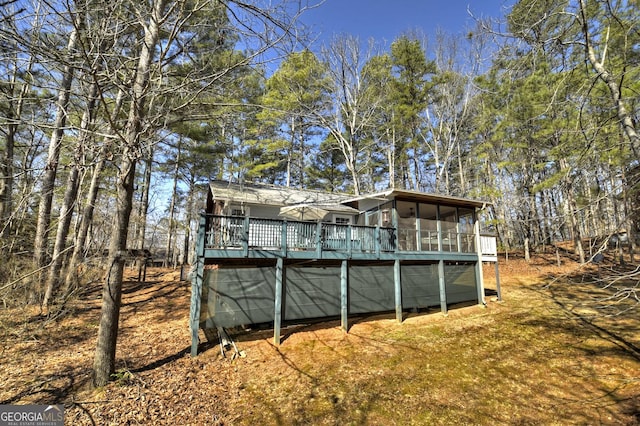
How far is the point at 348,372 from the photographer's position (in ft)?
21.8

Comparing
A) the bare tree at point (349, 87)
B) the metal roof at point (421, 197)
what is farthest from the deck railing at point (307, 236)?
the bare tree at point (349, 87)

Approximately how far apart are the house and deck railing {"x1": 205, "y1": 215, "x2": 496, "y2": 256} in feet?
0.12

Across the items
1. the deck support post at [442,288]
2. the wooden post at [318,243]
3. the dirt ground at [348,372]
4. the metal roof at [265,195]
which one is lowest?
the dirt ground at [348,372]

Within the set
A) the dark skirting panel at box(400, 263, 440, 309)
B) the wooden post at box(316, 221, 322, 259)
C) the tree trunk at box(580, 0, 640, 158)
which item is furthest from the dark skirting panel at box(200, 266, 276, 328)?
the tree trunk at box(580, 0, 640, 158)

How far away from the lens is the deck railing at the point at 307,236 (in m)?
8.39

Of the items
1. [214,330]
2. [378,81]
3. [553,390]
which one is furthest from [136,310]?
[378,81]

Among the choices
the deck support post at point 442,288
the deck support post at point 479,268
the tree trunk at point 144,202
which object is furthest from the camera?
the tree trunk at point 144,202

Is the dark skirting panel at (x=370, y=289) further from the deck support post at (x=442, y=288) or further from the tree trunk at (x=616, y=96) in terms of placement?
the tree trunk at (x=616, y=96)

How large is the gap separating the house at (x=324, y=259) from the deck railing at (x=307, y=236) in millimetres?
37

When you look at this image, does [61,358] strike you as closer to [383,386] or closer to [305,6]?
[383,386]

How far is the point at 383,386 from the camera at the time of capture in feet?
19.7

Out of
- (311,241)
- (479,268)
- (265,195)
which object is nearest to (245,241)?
(311,241)

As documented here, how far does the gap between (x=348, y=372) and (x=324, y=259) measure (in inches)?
152

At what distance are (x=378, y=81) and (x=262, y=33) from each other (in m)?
17.5
